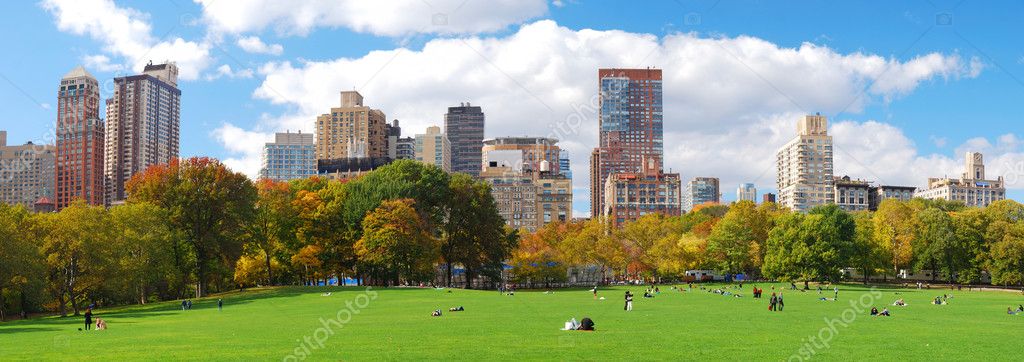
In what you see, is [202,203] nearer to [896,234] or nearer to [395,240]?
[395,240]

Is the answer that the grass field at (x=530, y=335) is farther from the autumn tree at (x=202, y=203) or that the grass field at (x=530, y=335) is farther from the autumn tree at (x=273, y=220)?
the autumn tree at (x=273, y=220)

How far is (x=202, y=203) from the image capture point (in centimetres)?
7912

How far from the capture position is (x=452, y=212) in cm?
9731

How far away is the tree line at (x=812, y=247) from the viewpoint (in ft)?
328

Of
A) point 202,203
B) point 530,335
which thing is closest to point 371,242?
point 202,203

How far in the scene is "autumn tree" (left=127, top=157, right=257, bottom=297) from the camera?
256ft

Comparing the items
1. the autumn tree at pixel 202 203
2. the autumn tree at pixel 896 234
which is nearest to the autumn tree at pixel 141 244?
the autumn tree at pixel 202 203

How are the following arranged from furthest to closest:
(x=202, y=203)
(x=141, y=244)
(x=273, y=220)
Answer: (x=273, y=220) → (x=202, y=203) → (x=141, y=244)

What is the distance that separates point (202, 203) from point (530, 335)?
53.5 metres

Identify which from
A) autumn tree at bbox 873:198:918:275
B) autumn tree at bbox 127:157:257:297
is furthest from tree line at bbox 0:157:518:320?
autumn tree at bbox 873:198:918:275

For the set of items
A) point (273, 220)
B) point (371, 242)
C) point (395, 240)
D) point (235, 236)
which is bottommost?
point (371, 242)

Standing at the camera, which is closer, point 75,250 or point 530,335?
point 530,335

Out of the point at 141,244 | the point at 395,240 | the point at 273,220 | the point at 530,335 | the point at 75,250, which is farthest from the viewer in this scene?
the point at 273,220

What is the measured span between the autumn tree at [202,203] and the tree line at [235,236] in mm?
96
